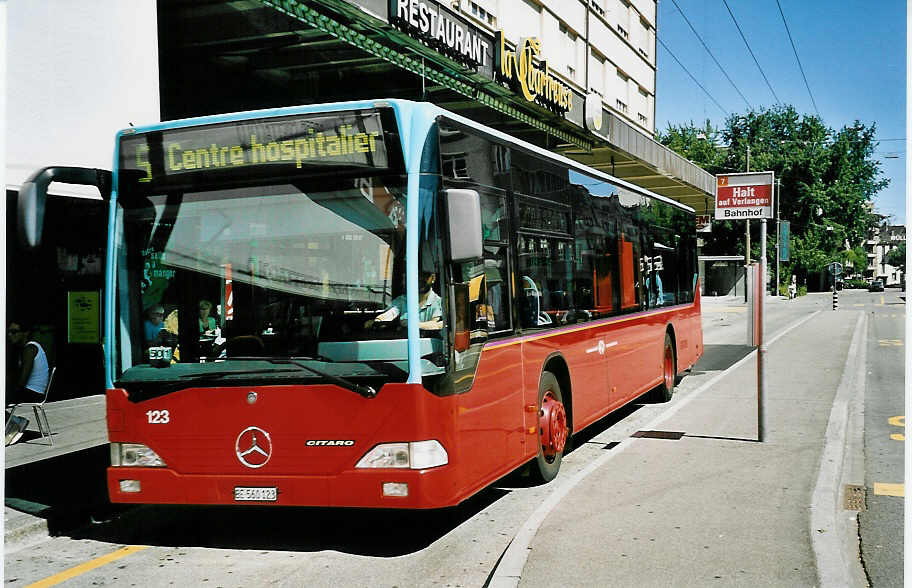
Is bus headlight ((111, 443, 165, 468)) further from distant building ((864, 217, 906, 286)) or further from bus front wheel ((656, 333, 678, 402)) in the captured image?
distant building ((864, 217, 906, 286))

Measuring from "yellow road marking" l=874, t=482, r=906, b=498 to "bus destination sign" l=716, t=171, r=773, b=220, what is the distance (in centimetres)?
330

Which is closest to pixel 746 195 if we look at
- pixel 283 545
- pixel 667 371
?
pixel 667 371

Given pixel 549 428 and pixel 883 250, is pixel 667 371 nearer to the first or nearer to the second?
pixel 549 428

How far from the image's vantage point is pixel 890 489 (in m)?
7.72

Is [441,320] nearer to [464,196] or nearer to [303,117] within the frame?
[464,196]

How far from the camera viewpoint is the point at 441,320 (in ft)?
19.4

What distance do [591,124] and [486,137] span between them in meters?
13.4

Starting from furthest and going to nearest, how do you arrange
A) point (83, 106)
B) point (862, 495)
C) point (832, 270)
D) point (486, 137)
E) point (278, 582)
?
point (832, 270)
point (83, 106)
point (862, 495)
point (486, 137)
point (278, 582)

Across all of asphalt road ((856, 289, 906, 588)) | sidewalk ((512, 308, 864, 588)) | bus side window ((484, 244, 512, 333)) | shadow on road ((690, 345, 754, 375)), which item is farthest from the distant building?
bus side window ((484, 244, 512, 333))

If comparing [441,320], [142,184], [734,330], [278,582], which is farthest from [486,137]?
[734,330]

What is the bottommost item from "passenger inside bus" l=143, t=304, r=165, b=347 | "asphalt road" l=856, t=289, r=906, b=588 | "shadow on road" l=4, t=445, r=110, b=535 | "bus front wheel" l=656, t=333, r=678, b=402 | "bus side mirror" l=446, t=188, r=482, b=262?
"asphalt road" l=856, t=289, r=906, b=588

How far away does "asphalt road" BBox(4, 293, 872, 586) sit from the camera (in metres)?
5.63

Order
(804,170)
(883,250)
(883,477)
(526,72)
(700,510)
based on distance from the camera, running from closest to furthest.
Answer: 1. (700,510)
2. (883,477)
3. (526,72)
4. (804,170)
5. (883,250)

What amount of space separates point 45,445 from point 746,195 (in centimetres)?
812
